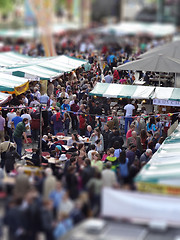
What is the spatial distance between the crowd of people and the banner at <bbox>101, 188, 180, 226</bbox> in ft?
0.68

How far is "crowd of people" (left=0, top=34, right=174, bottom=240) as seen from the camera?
866 cm

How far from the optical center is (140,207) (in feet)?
29.6

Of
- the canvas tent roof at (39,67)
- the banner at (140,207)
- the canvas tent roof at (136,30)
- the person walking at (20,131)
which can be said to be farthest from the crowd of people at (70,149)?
the canvas tent roof at (136,30)

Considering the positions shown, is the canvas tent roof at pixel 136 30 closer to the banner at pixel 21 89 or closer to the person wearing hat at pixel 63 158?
the banner at pixel 21 89

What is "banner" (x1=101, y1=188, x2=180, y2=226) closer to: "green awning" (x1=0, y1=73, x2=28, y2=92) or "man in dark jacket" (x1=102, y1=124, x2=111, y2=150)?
"man in dark jacket" (x1=102, y1=124, x2=111, y2=150)

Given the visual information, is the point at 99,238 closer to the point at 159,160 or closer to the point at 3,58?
the point at 159,160

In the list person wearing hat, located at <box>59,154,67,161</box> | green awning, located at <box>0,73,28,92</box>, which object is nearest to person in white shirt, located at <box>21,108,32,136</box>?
green awning, located at <box>0,73,28,92</box>

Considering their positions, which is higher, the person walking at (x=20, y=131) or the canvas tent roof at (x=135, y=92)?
the canvas tent roof at (x=135, y=92)

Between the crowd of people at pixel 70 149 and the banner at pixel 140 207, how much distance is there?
207 millimetres

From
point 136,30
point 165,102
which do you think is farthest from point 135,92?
point 136,30

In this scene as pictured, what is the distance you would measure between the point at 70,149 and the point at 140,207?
253 inches

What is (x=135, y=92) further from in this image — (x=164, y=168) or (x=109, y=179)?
(x=109, y=179)

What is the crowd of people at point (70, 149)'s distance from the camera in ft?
28.4

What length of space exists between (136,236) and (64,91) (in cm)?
1212
